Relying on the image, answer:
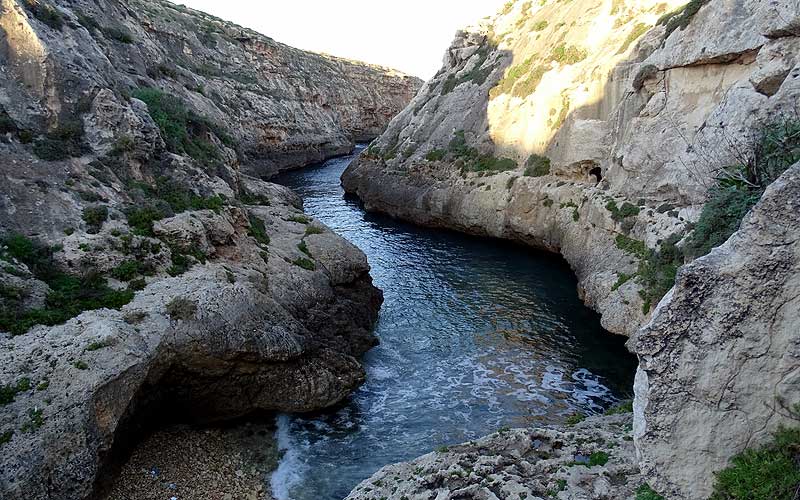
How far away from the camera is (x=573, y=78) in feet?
130

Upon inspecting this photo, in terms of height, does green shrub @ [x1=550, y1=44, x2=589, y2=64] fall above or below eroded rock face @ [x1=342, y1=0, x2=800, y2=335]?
above

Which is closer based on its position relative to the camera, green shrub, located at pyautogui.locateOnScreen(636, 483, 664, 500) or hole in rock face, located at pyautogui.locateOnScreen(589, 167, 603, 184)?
green shrub, located at pyautogui.locateOnScreen(636, 483, 664, 500)

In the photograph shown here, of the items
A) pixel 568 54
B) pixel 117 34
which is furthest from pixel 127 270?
pixel 568 54

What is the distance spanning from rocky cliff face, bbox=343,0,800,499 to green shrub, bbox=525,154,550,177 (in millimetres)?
107

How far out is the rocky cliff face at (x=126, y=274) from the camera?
13625 millimetres

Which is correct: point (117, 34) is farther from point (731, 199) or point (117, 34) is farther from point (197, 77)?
point (197, 77)

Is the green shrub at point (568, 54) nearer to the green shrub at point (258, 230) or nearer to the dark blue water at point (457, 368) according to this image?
the dark blue water at point (457, 368)

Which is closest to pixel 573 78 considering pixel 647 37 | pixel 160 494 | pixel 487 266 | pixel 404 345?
pixel 647 37

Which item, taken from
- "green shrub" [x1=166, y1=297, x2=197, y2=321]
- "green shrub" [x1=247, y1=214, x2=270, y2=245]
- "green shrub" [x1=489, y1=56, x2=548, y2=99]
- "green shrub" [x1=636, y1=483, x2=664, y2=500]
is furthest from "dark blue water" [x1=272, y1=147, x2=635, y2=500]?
"green shrub" [x1=489, y1=56, x2=548, y2=99]

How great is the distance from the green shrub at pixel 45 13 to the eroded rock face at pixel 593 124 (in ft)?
92.4

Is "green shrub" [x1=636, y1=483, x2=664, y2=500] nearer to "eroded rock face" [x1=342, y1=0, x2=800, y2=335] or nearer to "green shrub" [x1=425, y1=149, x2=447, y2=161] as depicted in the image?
"eroded rock face" [x1=342, y1=0, x2=800, y2=335]

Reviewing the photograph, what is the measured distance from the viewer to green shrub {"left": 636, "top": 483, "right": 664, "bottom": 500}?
1040 cm

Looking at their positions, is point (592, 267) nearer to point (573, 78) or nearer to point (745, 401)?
point (573, 78)

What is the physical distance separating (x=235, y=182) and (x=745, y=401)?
26243mm
